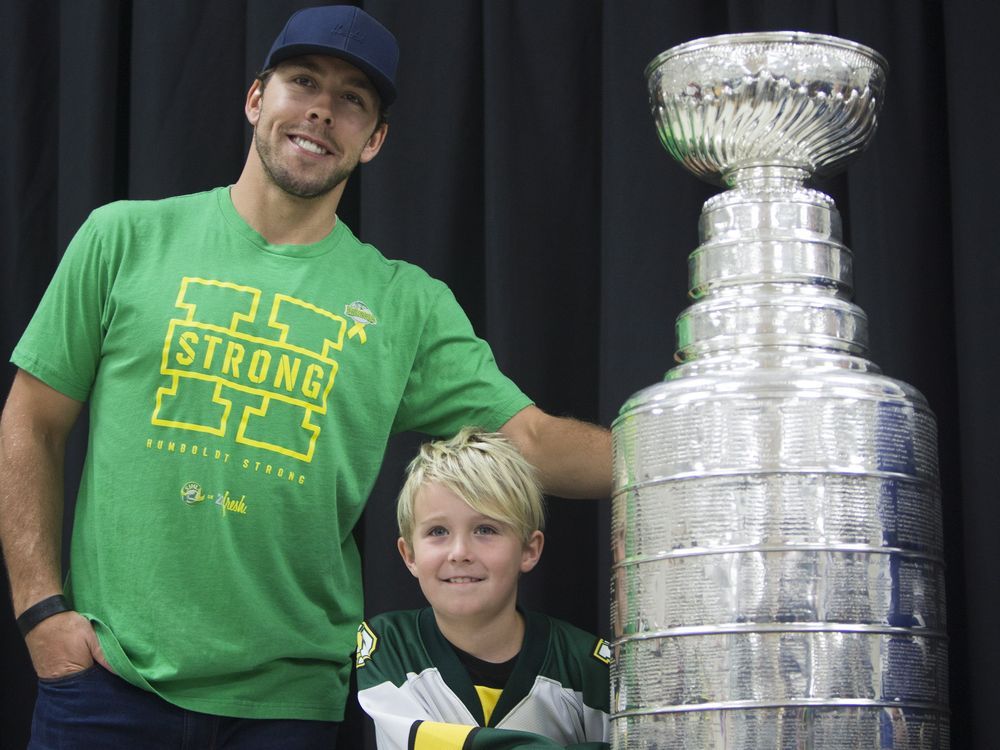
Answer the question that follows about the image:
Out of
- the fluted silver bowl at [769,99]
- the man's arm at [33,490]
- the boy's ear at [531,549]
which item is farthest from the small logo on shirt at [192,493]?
the fluted silver bowl at [769,99]

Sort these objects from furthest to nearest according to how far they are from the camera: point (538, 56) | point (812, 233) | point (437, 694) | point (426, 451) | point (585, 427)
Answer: point (538, 56), point (585, 427), point (426, 451), point (437, 694), point (812, 233)

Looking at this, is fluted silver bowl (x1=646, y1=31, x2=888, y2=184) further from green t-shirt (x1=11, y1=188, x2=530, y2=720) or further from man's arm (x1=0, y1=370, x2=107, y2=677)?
man's arm (x1=0, y1=370, x2=107, y2=677)

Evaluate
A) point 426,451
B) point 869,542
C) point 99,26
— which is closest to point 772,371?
point 869,542

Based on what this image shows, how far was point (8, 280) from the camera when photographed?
8.34 feet

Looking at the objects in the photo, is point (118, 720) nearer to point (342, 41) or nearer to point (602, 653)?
point (602, 653)

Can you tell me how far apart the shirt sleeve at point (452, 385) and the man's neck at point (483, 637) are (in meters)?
0.37

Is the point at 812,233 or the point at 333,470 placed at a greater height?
the point at 812,233

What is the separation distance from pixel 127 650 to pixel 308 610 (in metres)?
0.25

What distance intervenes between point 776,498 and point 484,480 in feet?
1.73

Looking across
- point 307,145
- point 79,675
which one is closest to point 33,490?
point 79,675

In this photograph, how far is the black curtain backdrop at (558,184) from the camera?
6.42 feet

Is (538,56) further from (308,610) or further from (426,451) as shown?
(308,610)

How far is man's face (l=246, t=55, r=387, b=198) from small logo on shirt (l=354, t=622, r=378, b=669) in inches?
25.8

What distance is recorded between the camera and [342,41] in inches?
78.6
